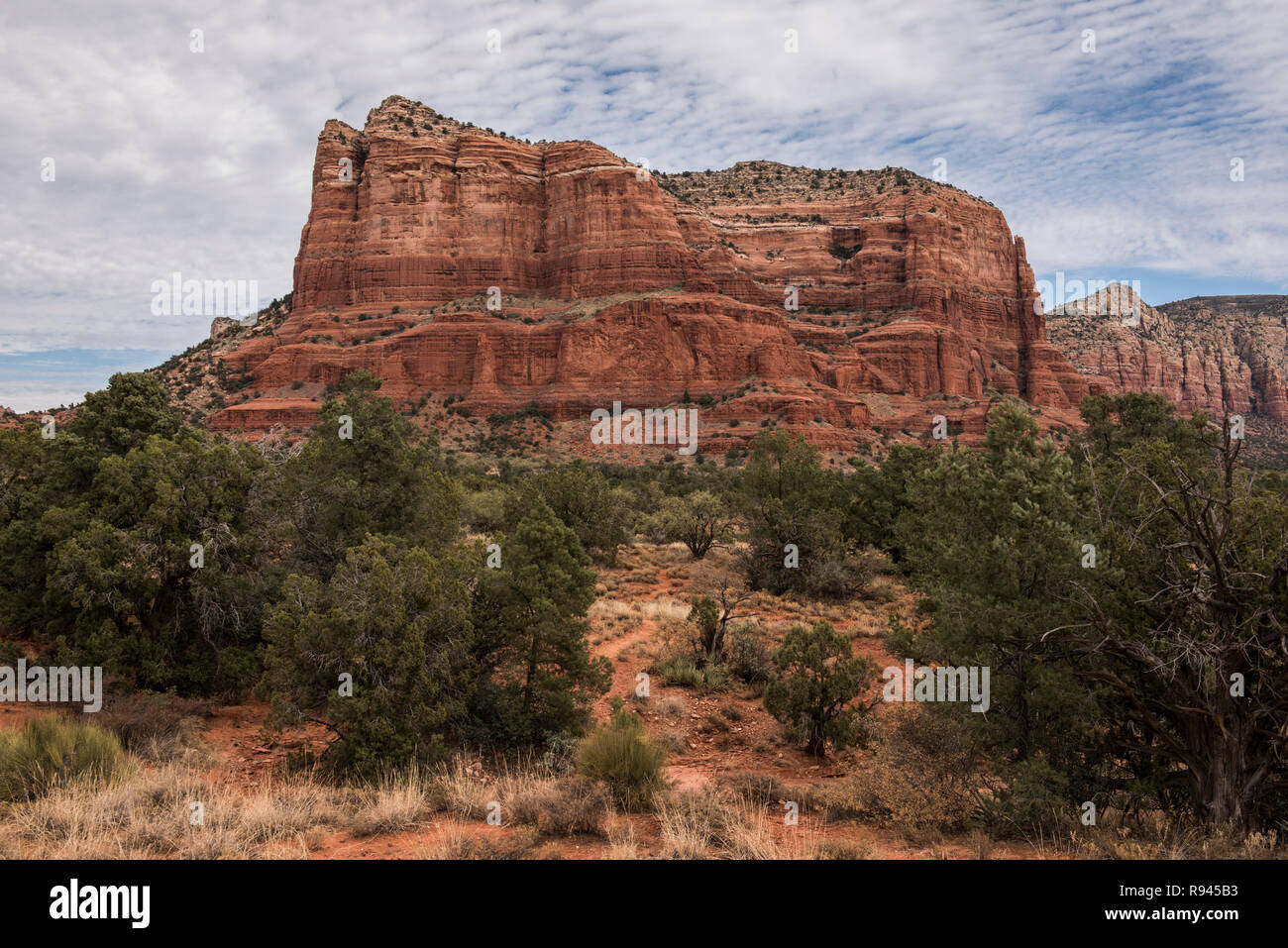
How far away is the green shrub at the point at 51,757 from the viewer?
21.6 ft

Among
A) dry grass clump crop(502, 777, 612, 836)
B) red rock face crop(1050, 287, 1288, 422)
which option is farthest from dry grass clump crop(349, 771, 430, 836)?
red rock face crop(1050, 287, 1288, 422)

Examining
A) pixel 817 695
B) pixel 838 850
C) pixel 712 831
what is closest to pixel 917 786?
pixel 838 850

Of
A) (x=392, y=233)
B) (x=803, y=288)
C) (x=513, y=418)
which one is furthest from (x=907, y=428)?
(x=392, y=233)

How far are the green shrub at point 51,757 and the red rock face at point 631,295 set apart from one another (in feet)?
219

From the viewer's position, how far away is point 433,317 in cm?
8581

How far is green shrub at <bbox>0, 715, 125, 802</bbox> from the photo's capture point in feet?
21.6

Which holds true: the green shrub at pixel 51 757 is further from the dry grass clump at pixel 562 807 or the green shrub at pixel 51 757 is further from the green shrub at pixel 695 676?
the green shrub at pixel 695 676

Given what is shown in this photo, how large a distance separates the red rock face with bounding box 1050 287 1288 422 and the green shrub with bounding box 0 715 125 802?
527 feet

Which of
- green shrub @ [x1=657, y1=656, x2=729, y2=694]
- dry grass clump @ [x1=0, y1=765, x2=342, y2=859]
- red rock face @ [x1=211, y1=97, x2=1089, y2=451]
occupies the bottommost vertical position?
green shrub @ [x1=657, y1=656, x2=729, y2=694]

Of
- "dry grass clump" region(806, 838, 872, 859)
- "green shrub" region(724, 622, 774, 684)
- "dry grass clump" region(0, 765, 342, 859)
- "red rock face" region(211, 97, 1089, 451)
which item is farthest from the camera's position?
"red rock face" region(211, 97, 1089, 451)

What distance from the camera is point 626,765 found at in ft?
23.1

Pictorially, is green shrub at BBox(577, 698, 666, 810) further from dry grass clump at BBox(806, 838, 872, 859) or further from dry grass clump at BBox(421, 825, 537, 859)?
dry grass clump at BBox(806, 838, 872, 859)
